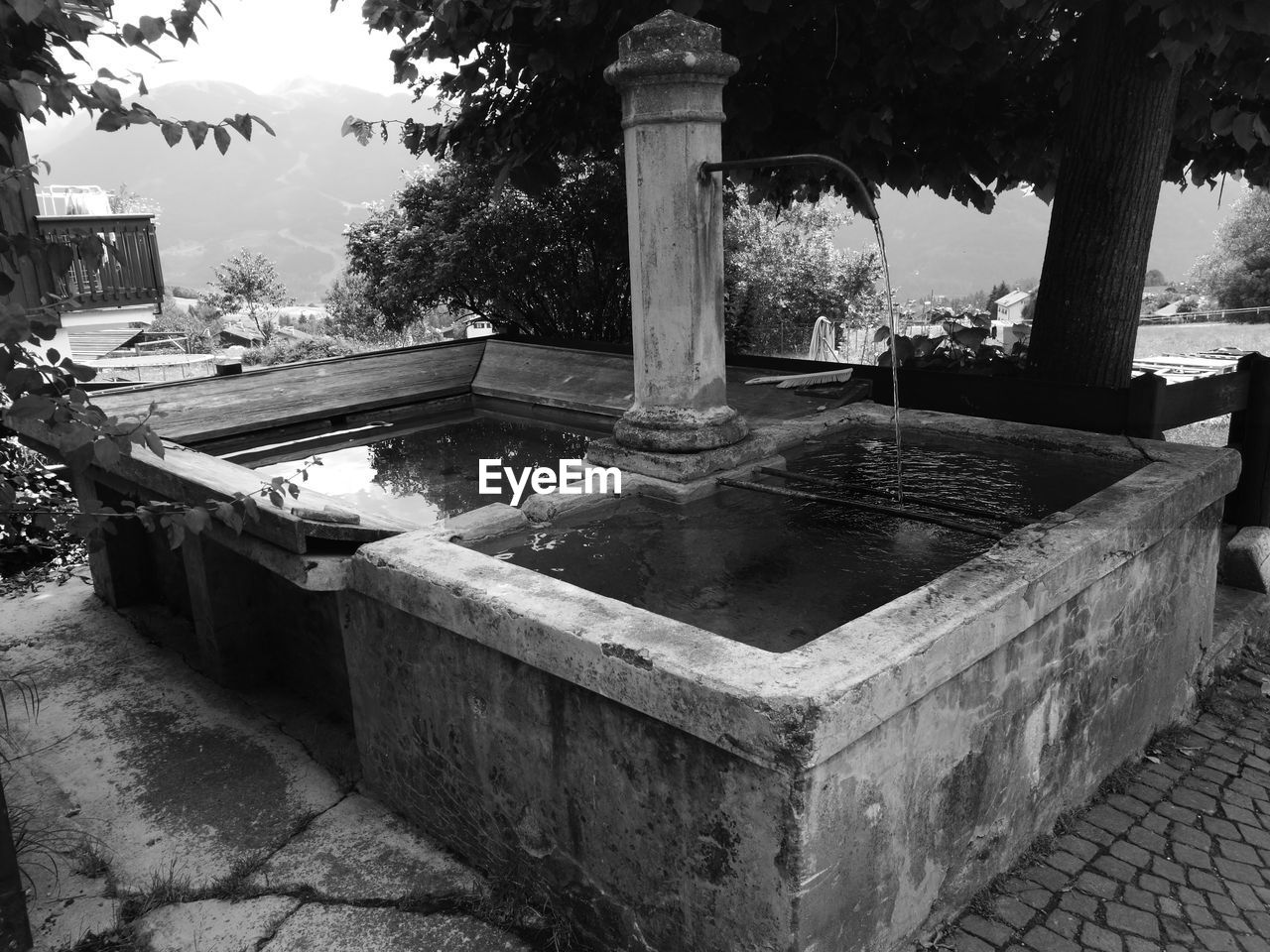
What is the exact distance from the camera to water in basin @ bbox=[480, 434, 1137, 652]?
297cm

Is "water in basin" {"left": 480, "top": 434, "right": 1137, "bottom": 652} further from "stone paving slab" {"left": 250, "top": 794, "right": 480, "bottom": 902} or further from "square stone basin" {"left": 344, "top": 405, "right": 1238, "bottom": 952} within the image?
"stone paving slab" {"left": 250, "top": 794, "right": 480, "bottom": 902}

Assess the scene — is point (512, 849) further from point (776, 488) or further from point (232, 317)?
point (232, 317)

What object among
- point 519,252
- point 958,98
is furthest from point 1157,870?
point 519,252

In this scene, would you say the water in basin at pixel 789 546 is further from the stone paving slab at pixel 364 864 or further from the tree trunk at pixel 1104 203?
the tree trunk at pixel 1104 203

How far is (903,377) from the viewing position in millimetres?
5492

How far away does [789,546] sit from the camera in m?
3.45

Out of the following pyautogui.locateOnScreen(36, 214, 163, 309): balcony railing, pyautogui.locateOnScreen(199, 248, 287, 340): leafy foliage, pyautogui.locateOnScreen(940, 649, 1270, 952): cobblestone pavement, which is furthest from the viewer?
pyautogui.locateOnScreen(199, 248, 287, 340): leafy foliage

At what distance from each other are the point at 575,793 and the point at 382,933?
78 centimetres

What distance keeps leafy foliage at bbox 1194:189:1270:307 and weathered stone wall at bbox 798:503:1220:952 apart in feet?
98.7

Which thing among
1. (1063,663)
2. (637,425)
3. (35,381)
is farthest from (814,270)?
(35,381)

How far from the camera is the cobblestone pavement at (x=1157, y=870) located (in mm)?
2795

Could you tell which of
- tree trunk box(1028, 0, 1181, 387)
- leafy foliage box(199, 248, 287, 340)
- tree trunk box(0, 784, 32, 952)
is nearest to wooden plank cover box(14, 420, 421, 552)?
tree trunk box(0, 784, 32, 952)

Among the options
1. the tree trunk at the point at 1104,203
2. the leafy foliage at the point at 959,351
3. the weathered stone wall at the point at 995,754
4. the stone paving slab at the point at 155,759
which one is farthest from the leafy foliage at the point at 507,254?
the weathered stone wall at the point at 995,754

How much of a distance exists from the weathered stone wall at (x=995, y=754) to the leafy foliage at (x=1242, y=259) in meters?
30.1
